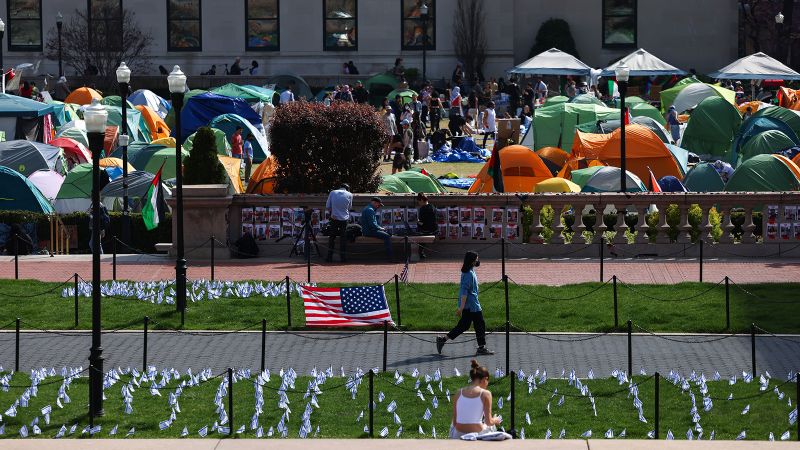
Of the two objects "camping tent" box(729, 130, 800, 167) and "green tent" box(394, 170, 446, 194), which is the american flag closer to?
"green tent" box(394, 170, 446, 194)

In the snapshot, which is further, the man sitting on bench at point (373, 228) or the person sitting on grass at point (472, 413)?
the man sitting on bench at point (373, 228)

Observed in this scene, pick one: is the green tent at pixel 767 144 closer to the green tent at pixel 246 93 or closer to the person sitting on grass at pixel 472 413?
the green tent at pixel 246 93

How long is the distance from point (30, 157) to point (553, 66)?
22.9m

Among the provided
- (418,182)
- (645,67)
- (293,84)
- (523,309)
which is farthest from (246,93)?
(523,309)

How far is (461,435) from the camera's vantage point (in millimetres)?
12742

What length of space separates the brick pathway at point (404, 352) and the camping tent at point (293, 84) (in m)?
43.3

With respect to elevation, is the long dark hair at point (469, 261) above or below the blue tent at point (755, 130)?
below

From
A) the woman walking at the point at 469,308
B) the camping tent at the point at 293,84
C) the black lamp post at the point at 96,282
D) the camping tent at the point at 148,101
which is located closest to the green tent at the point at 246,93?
the camping tent at the point at 148,101

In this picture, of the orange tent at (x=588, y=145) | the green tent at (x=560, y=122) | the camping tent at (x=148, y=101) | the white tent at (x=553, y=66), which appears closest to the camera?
the orange tent at (x=588, y=145)

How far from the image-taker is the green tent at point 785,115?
42938 mm

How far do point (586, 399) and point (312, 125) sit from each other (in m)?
12.8

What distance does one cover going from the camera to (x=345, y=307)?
66.3 feet

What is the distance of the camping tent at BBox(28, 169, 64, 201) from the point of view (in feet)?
114

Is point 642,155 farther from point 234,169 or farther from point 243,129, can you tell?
point 243,129
